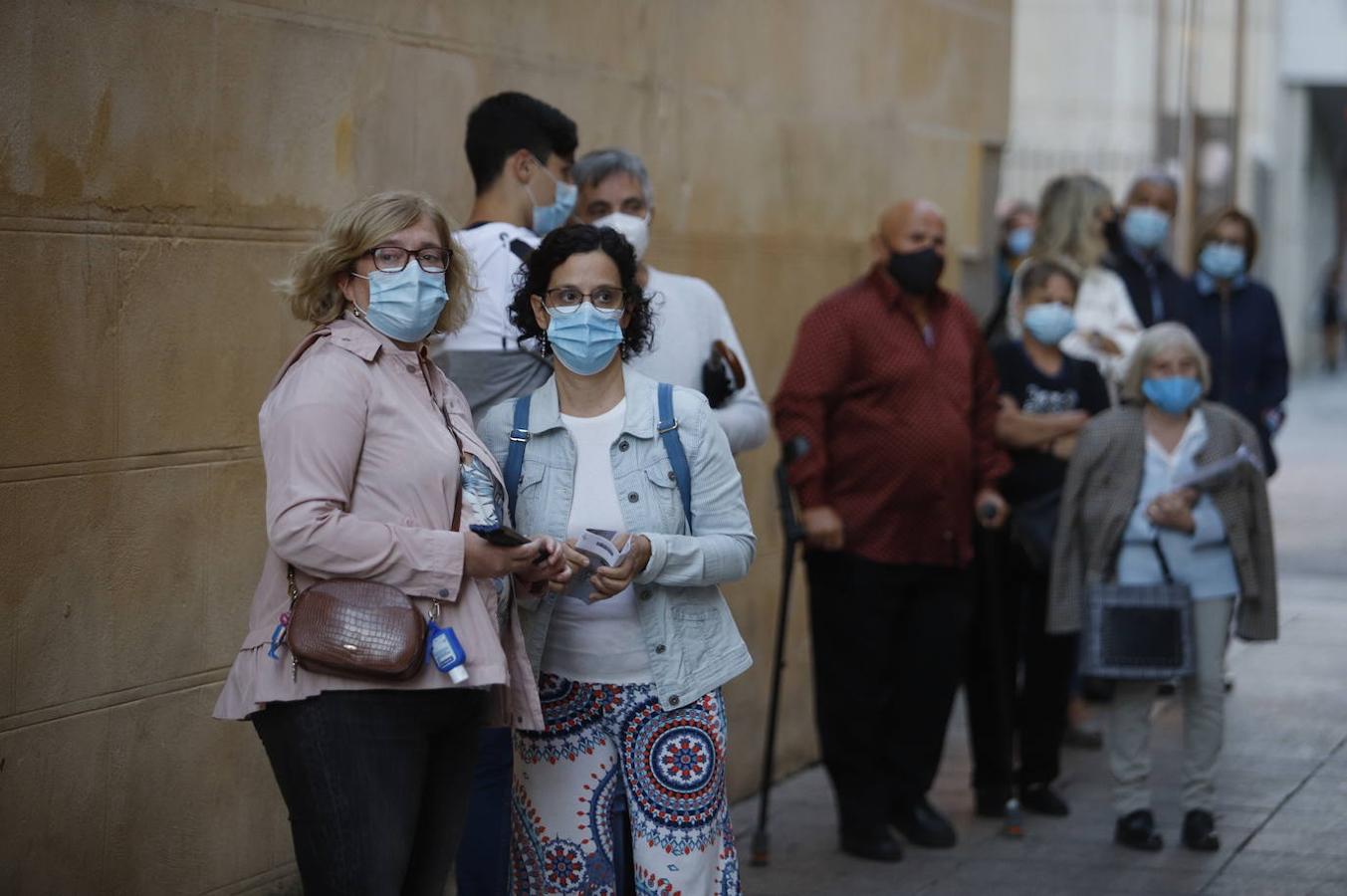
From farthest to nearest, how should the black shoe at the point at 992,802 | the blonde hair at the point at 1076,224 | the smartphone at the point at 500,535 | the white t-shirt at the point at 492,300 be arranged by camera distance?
the blonde hair at the point at 1076,224 < the black shoe at the point at 992,802 < the white t-shirt at the point at 492,300 < the smartphone at the point at 500,535

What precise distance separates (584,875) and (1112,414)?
327cm

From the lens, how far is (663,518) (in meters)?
4.31

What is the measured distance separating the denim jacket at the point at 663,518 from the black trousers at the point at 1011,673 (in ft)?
9.66

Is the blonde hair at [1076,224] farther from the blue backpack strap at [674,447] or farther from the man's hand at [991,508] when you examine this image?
the blue backpack strap at [674,447]

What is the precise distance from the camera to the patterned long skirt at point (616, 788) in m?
4.29

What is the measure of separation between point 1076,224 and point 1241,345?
110cm

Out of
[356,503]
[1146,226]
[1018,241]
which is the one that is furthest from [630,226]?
[1018,241]

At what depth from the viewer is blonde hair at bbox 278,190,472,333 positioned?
4020 millimetres

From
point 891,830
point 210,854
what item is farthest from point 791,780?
point 210,854

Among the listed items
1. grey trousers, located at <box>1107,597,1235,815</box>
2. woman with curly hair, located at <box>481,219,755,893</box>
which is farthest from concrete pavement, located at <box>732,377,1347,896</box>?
woman with curly hair, located at <box>481,219,755,893</box>

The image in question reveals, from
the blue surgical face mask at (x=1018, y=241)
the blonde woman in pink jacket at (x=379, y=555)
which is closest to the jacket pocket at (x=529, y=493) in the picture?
the blonde woman in pink jacket at (x=379, y=555)

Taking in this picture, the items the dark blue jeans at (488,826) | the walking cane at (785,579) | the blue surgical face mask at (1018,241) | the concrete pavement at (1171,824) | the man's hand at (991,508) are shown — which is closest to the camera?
the dark blue jeans at (488,826)

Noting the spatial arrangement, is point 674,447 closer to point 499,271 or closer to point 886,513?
point 499,271

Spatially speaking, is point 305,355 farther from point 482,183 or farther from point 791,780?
point 791,780
